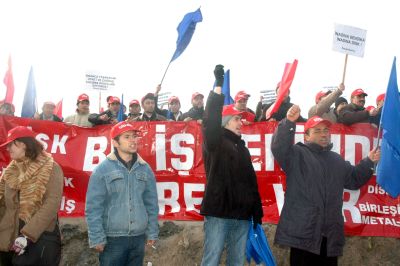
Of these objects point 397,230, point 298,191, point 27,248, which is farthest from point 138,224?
point 397,230

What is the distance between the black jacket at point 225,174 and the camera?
190 inches

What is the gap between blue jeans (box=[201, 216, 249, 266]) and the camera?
4829 mm

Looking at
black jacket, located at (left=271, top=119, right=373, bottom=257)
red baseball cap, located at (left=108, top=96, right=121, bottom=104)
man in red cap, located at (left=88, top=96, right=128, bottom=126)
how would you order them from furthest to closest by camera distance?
red baseball cap, located at (left=108, top=96, right=121, bottom=104)
man in red cap, located at (left=88, top=96, right=128, bottom=126)
black jacket, located at (left=271, top=119, right=373, bottom=257)

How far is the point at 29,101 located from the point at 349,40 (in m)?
6.36

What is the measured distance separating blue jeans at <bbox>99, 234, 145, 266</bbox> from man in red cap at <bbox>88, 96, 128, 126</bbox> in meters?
3.67

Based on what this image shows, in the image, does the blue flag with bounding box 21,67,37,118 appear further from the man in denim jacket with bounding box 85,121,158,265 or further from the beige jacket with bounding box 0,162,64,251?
the man in denim jacket with bounding box 85,121,158,265

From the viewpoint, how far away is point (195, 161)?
751 centimetres

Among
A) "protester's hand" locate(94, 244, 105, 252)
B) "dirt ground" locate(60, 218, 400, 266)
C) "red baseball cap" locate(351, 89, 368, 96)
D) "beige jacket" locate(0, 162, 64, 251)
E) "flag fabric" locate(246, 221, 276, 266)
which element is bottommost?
"dirt ground" locate(60, 218, 400, 266)

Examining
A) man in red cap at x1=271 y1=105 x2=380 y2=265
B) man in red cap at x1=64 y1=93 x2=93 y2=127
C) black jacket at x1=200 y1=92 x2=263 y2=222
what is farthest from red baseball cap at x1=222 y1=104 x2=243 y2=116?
man in red cap at x1=64 y1=93 x2=93 y2=127

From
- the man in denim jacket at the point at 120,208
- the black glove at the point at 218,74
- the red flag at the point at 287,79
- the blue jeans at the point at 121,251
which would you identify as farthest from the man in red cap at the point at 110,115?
the blue jeans at the point at 121,251

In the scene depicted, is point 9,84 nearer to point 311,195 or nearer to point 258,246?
point 258,246

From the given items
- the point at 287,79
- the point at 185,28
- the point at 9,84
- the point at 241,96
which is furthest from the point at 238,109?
the point at 9,84

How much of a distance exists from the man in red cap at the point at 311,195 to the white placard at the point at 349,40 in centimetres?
220

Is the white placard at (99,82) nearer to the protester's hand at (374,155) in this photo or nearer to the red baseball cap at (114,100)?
the red baseball cap at (114,100)
